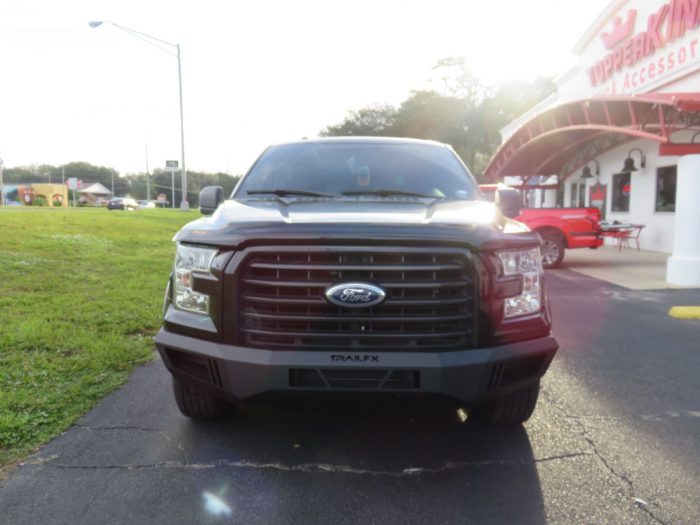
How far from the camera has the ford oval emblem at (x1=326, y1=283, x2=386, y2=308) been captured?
8.51ft

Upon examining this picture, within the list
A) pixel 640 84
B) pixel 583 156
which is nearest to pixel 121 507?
pixel 640 84

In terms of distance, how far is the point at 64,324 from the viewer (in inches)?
217

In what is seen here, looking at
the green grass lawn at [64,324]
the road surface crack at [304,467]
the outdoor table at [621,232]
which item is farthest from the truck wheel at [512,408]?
the outdoor table at [621,232]

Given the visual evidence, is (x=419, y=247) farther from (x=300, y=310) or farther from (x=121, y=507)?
(x=121, y=507)

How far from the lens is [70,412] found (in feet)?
11.7

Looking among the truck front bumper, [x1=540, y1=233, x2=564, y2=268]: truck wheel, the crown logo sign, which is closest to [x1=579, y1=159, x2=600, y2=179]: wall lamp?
the crown logo sign

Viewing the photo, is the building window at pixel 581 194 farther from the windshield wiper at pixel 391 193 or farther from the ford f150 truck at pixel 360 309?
the ford f150 truck at pixel 360 309

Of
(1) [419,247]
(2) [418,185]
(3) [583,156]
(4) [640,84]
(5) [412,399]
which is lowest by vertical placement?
(5) [412,399]

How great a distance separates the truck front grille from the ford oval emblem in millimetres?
37

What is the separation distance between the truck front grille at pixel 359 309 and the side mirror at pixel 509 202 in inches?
57.1

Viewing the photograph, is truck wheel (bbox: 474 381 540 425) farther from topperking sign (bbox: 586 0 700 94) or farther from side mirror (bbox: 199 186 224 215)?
topperking sign (bbox: 586 0 700 94)

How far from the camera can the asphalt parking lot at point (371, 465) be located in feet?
8.13

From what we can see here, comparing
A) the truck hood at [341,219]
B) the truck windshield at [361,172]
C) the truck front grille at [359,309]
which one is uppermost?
the truck windshield at [361,172]

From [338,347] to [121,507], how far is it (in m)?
1.21
